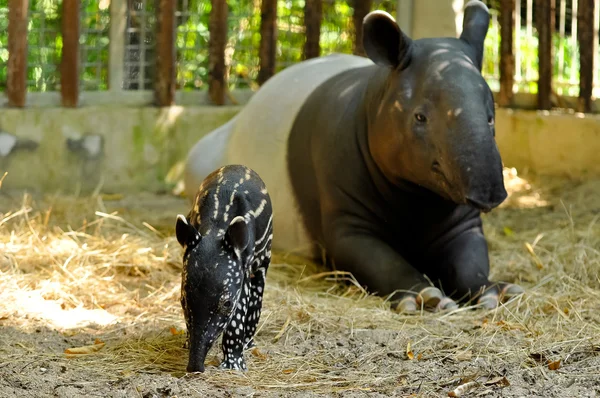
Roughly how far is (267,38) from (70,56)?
1.60 metres

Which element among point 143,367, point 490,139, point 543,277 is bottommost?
point 543,277

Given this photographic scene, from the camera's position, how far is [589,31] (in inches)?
324

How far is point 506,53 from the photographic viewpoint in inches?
340

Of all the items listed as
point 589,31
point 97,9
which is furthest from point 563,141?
point 97,9

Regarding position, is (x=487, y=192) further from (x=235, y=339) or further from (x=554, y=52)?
(x=554, y=52)

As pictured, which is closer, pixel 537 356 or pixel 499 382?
pixel 499 382

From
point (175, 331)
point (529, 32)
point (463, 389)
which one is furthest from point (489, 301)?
point (529, 32)

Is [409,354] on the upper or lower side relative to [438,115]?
lower

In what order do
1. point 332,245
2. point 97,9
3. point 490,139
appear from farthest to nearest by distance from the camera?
point 97,9, point 332,245, point 490,139

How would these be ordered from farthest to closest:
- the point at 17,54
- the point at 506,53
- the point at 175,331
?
1. the point at 506,53
2. the point at 17,54
3. the point at 175,331

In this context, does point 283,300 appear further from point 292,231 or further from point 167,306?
point 292,231

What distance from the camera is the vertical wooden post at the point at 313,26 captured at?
8.22 meters

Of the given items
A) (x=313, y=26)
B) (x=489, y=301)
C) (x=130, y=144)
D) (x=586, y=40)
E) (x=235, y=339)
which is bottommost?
(x=489, y=301)

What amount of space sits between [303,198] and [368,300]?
3.31 ft
